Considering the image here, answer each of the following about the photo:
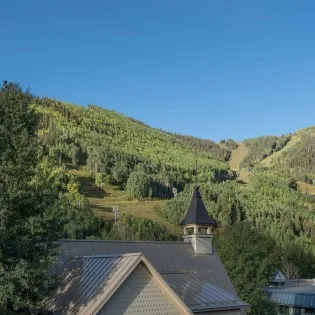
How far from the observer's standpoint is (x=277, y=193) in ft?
559

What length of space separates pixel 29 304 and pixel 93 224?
75.2 metres

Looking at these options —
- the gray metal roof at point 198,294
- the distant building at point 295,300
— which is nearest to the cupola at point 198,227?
the gray metal roof at point 198,294

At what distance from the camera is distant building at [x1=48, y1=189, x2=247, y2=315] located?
61.7 feet

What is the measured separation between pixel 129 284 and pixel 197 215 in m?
15.4

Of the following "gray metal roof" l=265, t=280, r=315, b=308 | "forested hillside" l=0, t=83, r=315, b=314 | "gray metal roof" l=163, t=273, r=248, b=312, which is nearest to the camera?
"gray metal roof" l=163, t=273, r=248, b=312

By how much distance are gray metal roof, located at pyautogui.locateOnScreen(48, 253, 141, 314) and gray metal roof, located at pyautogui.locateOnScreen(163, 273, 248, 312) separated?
606 cm

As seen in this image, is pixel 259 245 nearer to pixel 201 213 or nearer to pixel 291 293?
pixel 201 213

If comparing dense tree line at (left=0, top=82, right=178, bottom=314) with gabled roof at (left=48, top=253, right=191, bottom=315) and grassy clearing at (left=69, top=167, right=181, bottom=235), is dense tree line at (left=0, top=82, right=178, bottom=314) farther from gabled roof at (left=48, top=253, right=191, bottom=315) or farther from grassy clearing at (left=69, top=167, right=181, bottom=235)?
grassy clearing at (left=69, top=167, right=181, bottom=235)

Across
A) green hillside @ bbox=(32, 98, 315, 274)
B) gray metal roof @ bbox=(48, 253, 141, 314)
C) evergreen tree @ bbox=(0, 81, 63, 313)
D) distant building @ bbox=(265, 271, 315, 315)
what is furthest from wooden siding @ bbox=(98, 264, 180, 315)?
green hillside @ bbox=(32, 98, 315, 274)

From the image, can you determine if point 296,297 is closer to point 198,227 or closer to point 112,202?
point 198,227

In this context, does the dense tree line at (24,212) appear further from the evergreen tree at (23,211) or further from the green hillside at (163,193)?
the green hillside at (163,193)

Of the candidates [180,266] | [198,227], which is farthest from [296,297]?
[180,266]

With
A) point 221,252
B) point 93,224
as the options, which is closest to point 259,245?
point 221,252

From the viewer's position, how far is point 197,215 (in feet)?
113
